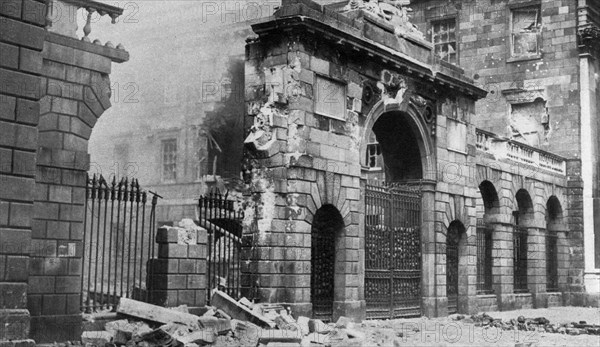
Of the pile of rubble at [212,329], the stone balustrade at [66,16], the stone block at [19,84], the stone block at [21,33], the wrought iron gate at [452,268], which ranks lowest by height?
the pile of rubble at [212,329]

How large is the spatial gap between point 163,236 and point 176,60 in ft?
60.1

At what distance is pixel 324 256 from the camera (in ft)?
51.0

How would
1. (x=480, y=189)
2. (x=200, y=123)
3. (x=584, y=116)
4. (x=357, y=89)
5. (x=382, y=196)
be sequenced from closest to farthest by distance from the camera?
(x=357, y=89)
(x=382, y=196)
(x=480, y=189)
(x=584, y=116)
(x=200, y=123)

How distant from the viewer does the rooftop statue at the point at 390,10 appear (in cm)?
1689

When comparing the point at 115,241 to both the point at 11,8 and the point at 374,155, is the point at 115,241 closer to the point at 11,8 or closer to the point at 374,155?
the point at 11,8

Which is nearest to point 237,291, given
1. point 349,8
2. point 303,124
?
point 303,124

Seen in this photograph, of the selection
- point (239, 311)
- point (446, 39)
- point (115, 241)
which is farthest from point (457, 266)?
point (446, 39)

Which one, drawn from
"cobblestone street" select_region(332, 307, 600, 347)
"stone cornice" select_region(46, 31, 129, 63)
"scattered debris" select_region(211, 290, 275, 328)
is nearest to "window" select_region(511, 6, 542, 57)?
"cobblestone street" select_region(332, 307, 600, 347)

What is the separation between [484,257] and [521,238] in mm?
2635

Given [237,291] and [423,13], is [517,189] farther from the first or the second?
[237,291]

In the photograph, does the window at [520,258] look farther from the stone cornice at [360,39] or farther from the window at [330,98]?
the window at [330,98]

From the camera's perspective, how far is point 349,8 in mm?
16812

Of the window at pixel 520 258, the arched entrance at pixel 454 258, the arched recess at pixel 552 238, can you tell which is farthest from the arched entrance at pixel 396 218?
the arched recess at pixel 552 238

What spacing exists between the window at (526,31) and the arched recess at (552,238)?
17.8 feet
